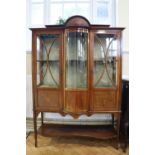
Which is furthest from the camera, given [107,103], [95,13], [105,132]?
[95,13]

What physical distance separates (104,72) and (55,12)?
1.25m

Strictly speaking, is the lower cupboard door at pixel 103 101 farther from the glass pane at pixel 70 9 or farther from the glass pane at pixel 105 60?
the glass pane at pixel 70 9

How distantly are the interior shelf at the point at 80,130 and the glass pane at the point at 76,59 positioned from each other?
592 millimetres

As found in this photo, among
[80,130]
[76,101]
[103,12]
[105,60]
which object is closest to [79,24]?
[105,60]

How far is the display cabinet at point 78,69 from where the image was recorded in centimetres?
205

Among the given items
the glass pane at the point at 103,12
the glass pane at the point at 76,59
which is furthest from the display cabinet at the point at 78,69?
the glass pane at the point at 103,12

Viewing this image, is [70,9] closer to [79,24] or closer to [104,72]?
[79,24]
